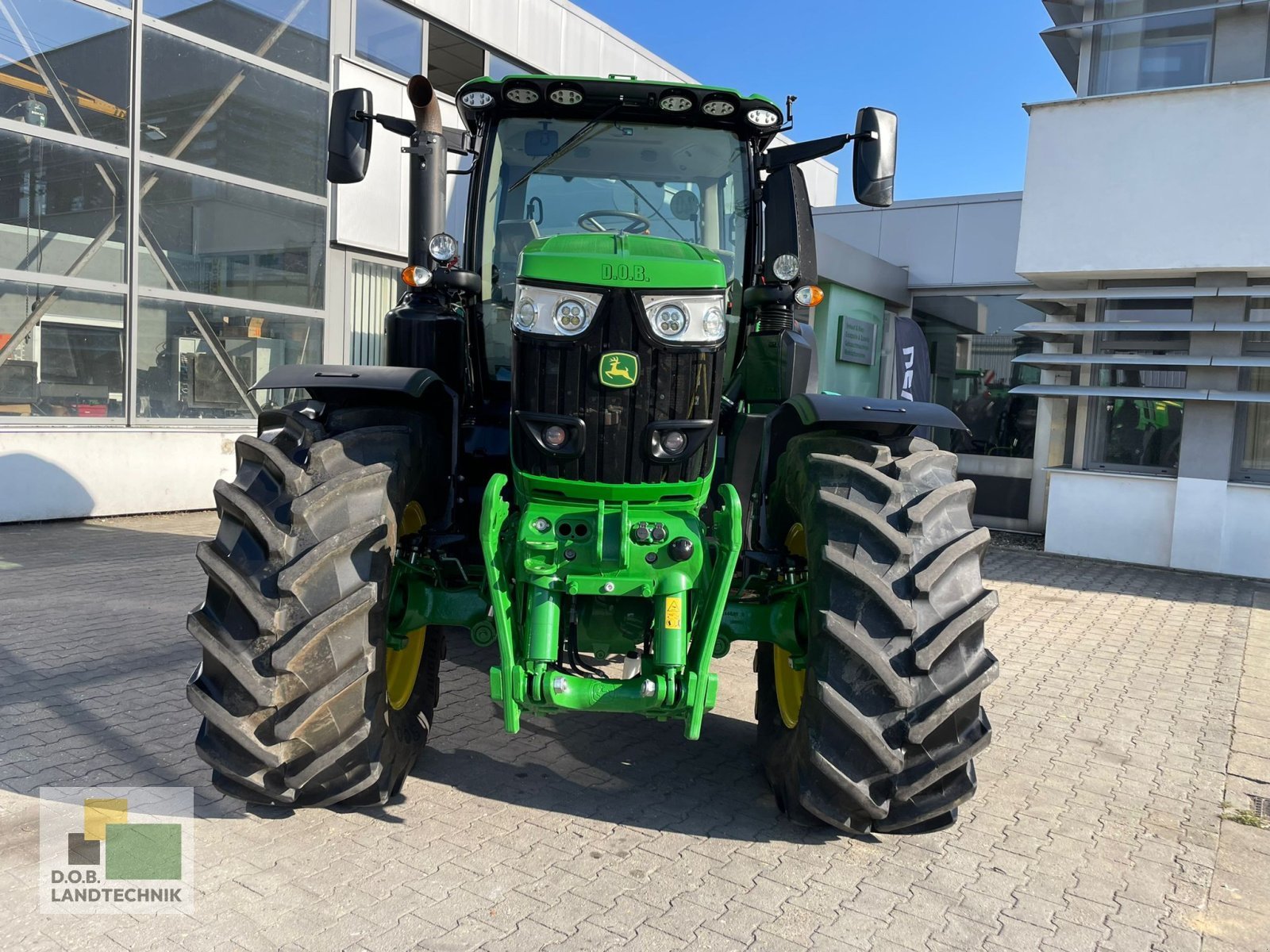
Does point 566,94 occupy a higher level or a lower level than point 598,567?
higher

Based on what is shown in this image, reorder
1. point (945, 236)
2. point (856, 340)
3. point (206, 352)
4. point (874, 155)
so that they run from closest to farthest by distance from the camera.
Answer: point (874, 155)
point (206, 352)
point (945, 236)
point (856, 340)

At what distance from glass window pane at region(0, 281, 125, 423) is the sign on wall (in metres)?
8.90

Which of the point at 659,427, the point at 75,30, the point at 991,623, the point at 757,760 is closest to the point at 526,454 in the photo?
the point at 659,427

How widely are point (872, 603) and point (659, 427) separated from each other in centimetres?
85

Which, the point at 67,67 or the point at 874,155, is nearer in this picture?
Answer: the point at 874,155

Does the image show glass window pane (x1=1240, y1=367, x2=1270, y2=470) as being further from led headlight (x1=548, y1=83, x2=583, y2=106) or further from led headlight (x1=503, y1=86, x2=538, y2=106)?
led headlight (x1=503, y1=86, x2=538, y2=106)

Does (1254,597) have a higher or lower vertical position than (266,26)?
lower

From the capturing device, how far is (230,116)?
35.7 ft

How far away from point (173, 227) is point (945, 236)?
32.6 feet

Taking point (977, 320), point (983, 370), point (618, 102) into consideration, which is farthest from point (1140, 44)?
point (618, 102)

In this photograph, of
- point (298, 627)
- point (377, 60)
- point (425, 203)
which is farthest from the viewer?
point (377, 60)

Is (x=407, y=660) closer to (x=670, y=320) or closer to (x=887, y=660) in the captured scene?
(x=670, y=320)

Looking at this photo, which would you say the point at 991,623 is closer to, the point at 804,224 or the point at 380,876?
Result: the point at 804,224

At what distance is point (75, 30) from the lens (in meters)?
9.47
